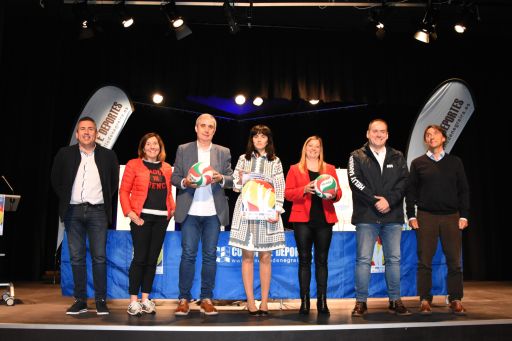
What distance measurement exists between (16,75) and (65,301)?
12.6 feet

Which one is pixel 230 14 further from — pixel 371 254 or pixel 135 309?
pixel 135 309

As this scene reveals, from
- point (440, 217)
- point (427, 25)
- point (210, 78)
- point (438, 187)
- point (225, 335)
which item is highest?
point (427, 25)

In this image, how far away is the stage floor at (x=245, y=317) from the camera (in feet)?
12.1

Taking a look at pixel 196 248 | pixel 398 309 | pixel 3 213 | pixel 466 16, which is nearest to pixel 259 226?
pixel 196 248

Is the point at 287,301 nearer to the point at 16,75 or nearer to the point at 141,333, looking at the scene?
the point at 141,333

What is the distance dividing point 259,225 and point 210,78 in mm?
3743

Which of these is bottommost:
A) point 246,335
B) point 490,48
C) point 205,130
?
point 246,335

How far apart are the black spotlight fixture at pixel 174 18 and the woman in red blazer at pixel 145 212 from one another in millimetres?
2246

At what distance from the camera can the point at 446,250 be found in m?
4.45

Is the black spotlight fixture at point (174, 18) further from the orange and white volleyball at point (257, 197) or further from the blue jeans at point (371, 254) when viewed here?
the blue jeans at point (371, 254)

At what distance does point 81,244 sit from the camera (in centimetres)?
427

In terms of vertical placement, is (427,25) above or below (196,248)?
above

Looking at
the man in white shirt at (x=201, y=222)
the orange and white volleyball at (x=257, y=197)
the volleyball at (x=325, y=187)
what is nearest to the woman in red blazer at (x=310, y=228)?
the volleyball at (x=325, y=187)

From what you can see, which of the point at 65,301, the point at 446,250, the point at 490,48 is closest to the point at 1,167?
the point at 65,301
